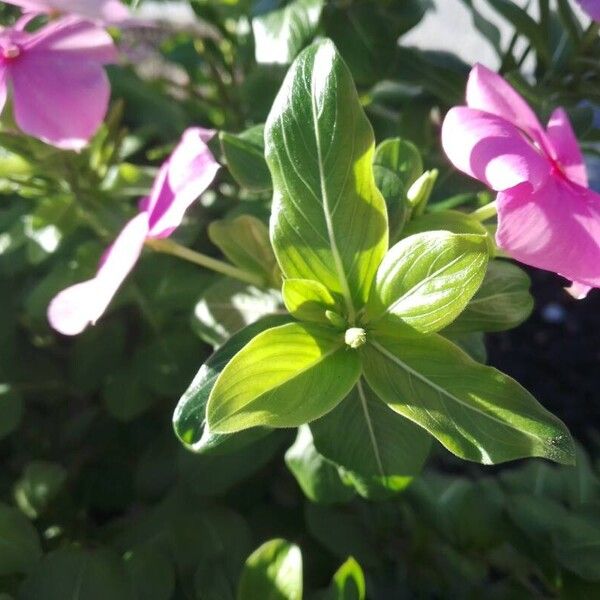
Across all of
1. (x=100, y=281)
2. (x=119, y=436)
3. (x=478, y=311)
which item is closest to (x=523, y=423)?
(x=478, y=311)

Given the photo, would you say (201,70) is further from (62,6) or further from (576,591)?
(576,591)

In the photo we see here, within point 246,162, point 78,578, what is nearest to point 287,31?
point 246,162

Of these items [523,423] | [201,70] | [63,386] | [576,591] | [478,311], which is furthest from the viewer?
[201,70]

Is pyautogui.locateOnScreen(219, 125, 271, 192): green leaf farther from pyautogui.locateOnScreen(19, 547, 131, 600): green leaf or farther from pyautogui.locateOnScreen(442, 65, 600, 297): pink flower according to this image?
pyautogui.locateOnScreen(19, 547, 131, 600): green leaf

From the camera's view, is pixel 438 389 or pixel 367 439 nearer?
pixel 438 389

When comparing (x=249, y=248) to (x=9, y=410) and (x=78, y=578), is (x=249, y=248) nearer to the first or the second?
(x=78, y=578)

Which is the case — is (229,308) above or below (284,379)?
below
